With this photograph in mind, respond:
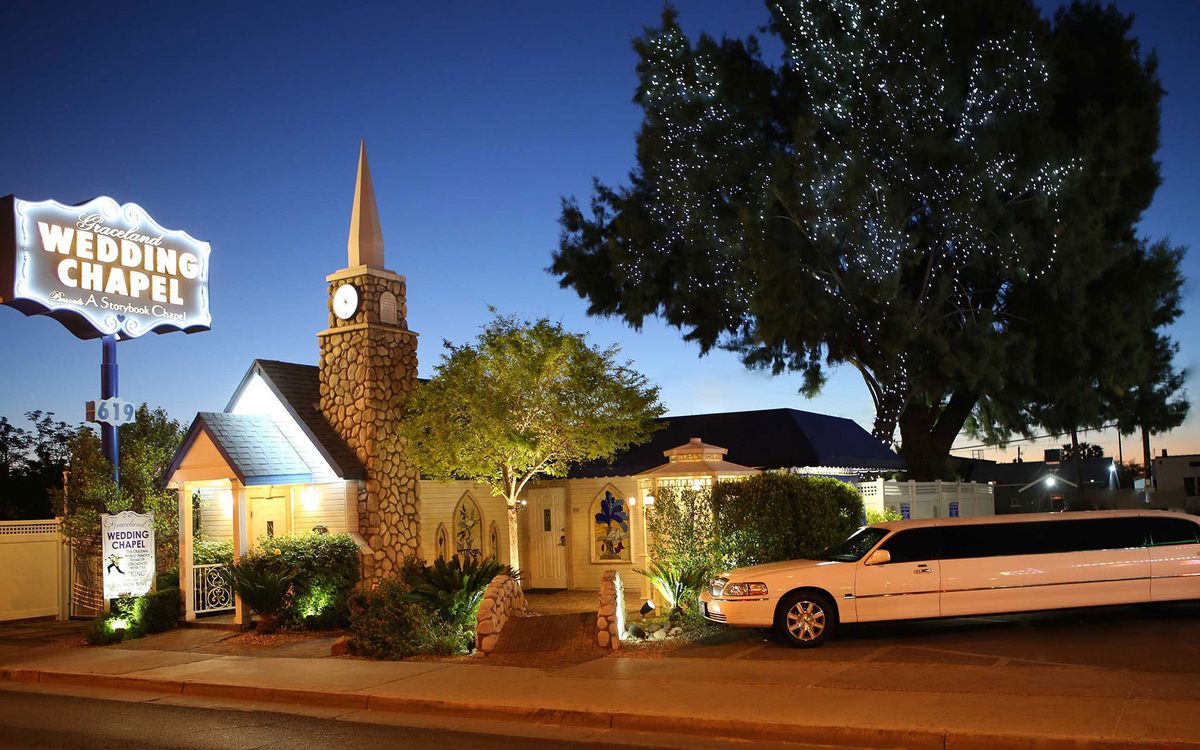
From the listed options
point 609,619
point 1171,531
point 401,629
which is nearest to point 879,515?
point 1171,531

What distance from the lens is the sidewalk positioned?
8664mm

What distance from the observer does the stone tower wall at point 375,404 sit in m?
19.9

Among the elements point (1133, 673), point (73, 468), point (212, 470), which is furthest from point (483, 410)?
point (1133, 673)

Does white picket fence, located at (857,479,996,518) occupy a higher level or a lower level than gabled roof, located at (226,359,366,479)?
lower

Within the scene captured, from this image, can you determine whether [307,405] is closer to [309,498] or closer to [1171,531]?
[309,498]

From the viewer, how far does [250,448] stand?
19.4 meters

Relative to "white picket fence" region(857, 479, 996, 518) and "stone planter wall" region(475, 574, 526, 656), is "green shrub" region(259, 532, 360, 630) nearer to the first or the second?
"stone planter wall" region(475, 574, 526, 656)

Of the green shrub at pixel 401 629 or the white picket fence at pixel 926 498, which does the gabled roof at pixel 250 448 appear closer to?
the green shrub at pixel 401 629

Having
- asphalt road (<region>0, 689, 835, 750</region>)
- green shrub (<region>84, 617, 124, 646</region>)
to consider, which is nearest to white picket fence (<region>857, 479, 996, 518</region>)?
asphalt road (<region>0, 689, 835, 750</region>)

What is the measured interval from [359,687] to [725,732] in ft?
16.0

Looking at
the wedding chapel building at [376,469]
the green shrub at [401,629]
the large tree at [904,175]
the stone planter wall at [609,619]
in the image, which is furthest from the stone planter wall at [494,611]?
the large tree at [904,175]

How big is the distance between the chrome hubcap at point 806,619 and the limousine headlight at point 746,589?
435mm

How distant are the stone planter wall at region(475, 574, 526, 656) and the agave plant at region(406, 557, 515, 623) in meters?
0.23

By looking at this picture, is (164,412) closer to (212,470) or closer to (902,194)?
(212,470)
